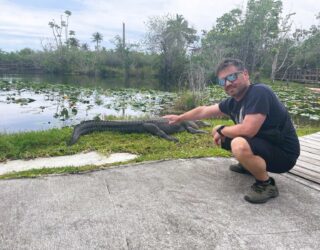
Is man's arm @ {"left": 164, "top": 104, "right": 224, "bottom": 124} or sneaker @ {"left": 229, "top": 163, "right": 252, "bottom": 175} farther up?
man's arm @ {"left": 164, "top": 104, "right": 224, "bottom": 124}

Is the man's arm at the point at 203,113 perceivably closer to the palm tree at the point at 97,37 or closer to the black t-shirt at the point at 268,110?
the black t-shirt at the point at 268,110

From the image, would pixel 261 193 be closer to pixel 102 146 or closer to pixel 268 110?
pixel 268 110

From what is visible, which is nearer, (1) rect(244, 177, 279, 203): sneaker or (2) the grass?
(1) rect(244, 177, 279, 203): sneaker

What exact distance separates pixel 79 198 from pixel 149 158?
1430 millimetres

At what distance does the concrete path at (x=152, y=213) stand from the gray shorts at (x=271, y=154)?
30cm

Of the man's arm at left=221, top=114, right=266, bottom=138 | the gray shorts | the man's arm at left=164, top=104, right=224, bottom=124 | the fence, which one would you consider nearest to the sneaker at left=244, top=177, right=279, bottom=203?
the gray shorts

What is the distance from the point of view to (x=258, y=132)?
2834 mm

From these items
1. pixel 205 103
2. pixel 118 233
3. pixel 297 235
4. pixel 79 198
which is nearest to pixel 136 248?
pixel 118 233

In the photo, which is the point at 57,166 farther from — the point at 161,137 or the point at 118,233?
the point at 161,137

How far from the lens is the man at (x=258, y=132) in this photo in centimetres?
266

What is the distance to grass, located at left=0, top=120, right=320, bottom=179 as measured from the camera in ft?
13.7

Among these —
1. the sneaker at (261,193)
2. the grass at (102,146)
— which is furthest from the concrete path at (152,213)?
the grass at (102,146)

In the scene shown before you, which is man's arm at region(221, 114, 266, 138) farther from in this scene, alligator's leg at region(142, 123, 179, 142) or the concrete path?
alligator's leg at region(142, 123, 179, 142)

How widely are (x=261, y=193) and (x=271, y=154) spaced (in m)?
0.36
